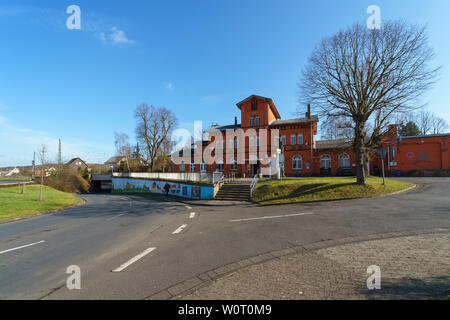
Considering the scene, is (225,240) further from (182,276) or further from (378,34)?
(378,34)

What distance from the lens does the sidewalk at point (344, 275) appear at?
10.9ft

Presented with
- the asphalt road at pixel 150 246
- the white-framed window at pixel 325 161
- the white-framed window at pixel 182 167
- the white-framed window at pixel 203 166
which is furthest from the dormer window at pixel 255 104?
the asphalt road at pixel 150 246

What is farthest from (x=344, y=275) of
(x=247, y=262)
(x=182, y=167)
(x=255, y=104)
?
(x=182, y=167)

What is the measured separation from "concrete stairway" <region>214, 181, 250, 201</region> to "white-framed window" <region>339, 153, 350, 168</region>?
810 inches

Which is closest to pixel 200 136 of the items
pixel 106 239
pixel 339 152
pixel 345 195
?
pixel 339 152

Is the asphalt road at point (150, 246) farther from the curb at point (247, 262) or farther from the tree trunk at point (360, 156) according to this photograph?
the tree trunk at point (360, 156)

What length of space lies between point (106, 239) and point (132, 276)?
152 inches

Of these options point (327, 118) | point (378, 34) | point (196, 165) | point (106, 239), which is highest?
point (378, 34)

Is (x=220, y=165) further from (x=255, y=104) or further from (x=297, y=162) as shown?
(x=297, y=162)

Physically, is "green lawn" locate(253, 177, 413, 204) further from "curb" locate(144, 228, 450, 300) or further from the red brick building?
the red brick building

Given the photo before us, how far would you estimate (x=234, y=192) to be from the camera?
19422mm

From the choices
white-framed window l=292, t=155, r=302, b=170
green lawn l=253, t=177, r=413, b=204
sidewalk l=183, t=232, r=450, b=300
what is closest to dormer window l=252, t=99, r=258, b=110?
white-framed window l=292, t=155, r=302, b=170

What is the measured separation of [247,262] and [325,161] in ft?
108
